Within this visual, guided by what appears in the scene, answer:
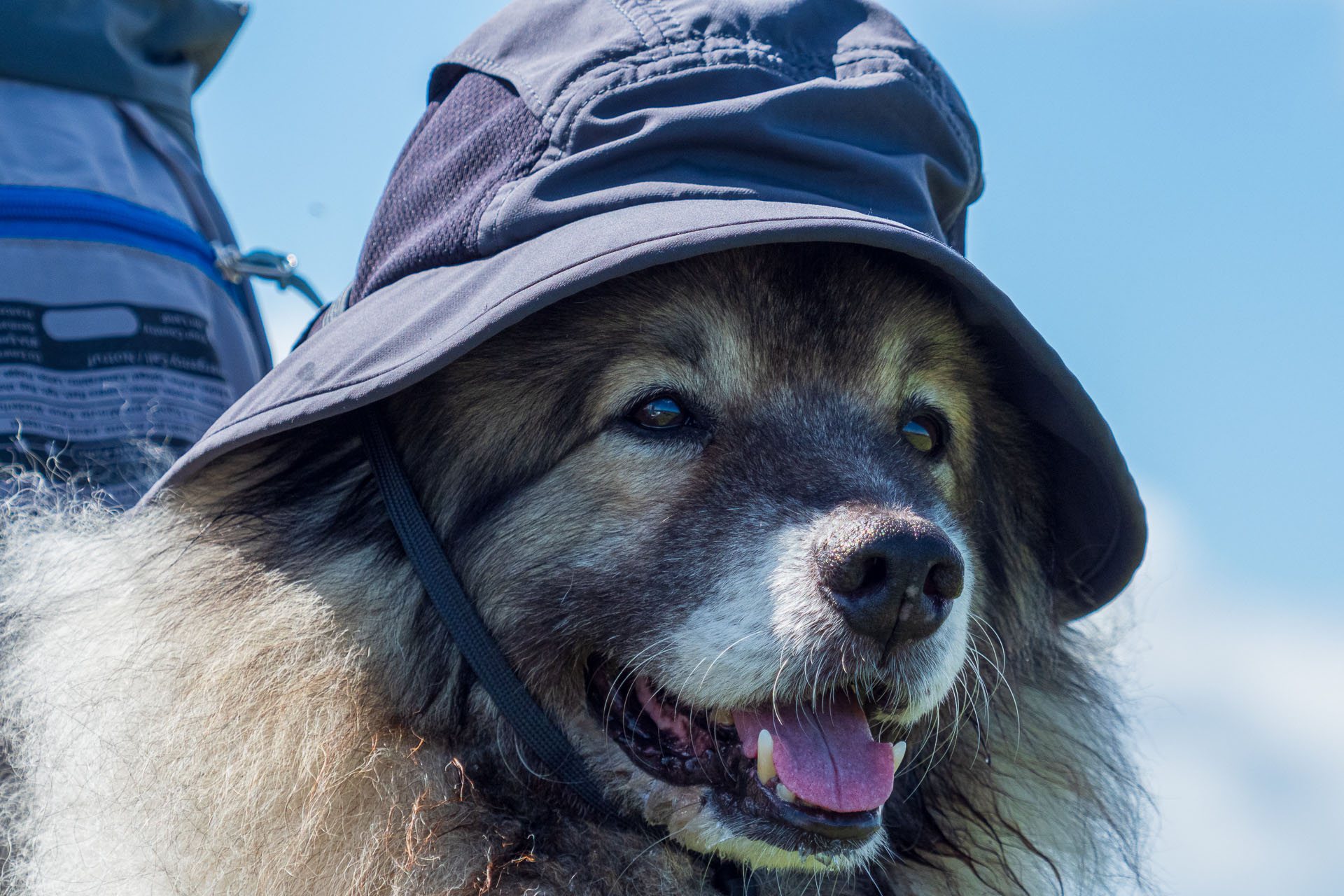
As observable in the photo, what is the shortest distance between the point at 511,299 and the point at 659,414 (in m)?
0.49

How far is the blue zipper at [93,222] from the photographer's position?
2.93 meters

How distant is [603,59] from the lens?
2041mm

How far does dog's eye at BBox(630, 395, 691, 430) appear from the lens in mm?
2221

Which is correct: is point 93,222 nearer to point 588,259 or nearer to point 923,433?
point 588,259

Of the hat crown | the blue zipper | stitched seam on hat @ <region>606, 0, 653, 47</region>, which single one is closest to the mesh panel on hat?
the hat crown

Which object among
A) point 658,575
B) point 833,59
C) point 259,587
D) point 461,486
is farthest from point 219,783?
point 833,59

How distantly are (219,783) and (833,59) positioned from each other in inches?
65.2

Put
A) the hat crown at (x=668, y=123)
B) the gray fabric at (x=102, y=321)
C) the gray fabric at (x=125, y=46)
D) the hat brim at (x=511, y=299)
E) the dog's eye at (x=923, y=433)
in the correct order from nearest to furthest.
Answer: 1. the hat brim at (x=511, y=299)
2. the hat crown at (x=668, y=123)
3. the dog's eye at (x=923, y=433)
4. the gray fabric at (x=102, y=321)
5. the gray fabric at (x=125, y=46)

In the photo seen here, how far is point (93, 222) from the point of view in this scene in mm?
3029

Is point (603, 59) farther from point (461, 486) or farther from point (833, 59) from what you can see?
point (461, 486)

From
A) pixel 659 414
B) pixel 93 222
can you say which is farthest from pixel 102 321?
pixel 659 414

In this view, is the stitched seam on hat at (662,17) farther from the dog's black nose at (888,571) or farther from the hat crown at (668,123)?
the dog's black nose at (888,571)

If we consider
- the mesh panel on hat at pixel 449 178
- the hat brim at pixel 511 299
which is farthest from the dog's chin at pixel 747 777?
the mesh panel on hat at pixel 449 178

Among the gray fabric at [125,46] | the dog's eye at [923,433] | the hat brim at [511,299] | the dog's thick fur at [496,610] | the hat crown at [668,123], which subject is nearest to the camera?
the hat brim at [511,299]
